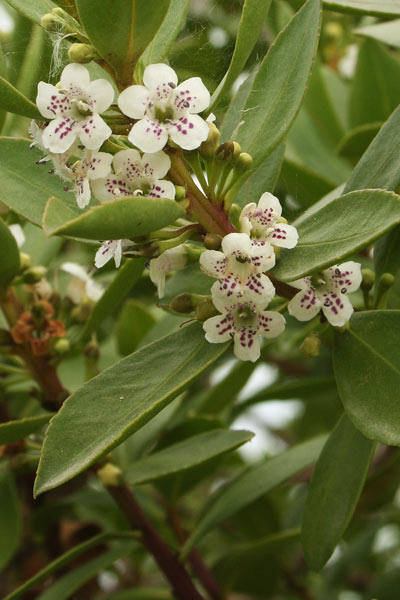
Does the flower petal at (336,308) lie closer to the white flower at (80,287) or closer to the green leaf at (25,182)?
the green leaf at (25,182)

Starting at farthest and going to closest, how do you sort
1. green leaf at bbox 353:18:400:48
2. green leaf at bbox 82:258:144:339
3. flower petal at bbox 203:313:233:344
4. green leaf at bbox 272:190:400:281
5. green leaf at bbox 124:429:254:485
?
green leaf at bbox 353:18:400:48 → green leaf at bbox 82:258:144:339 → green leaf at bbox 124:429:254:485 → flower petal at bbox 203:313:233:344 → green leaf at bbox 272:190:400:281

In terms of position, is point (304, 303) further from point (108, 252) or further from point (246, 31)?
point (246, 31)

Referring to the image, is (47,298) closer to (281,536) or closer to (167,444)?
(167,444)

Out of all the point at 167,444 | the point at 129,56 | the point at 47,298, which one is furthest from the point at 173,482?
the point at 129,56

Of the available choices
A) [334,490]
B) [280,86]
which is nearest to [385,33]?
[280,86]

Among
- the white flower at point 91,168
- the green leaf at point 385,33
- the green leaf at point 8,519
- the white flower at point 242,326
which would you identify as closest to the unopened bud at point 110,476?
the green leaf at point 8,519

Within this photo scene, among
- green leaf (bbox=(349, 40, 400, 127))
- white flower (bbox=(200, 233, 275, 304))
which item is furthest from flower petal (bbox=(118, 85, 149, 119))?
green leaf (bbox=(349, 40, 400, 127))

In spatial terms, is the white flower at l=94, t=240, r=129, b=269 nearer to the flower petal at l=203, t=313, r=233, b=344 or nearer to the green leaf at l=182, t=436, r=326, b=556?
the flower petal at l=203, t=313, r=233, b=344
